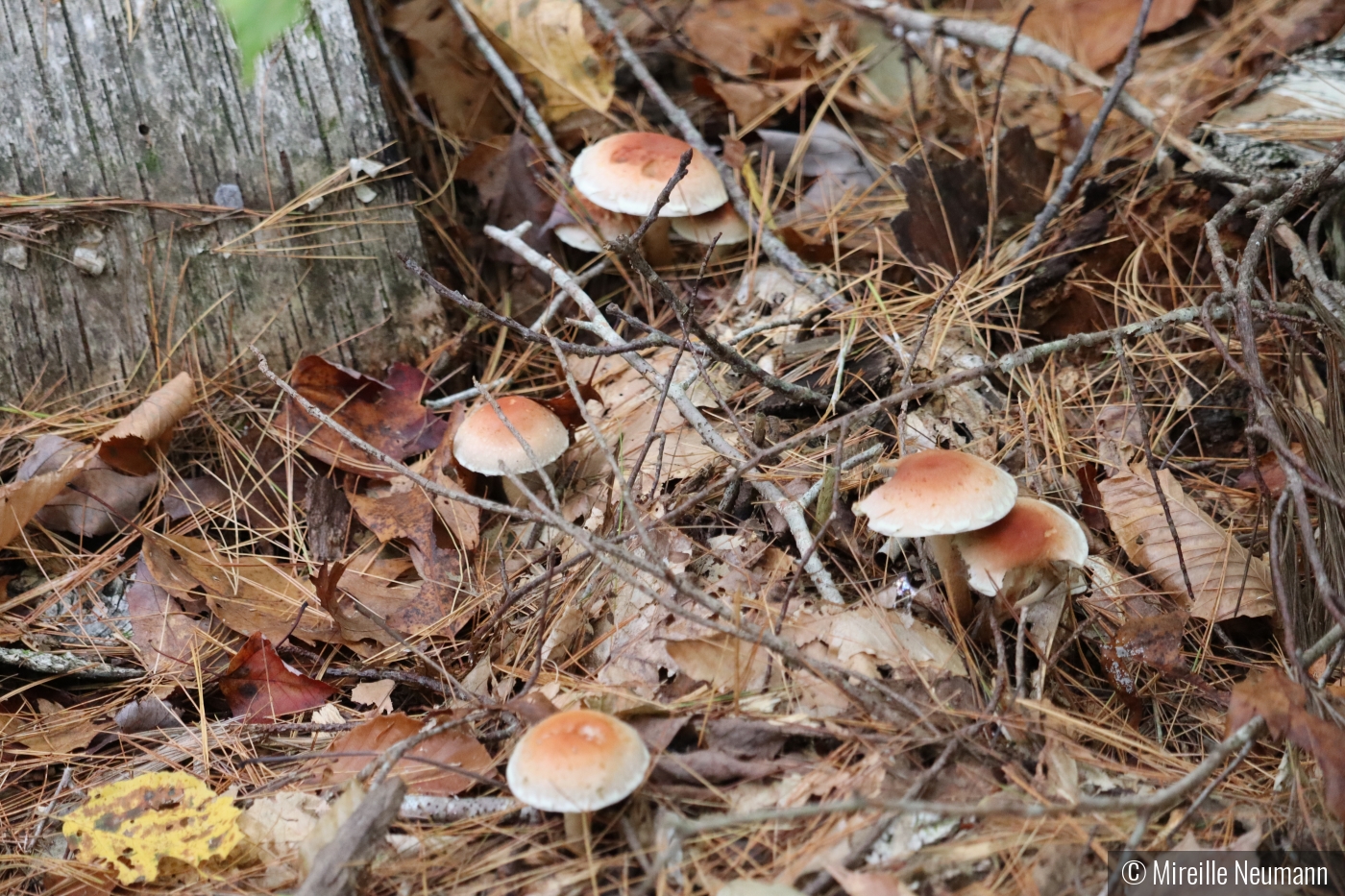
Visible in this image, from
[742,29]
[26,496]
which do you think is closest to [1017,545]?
[26,496]

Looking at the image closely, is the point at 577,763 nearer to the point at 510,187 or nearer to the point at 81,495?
the point at 81,495

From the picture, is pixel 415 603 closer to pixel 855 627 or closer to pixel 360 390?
pixel 360 390

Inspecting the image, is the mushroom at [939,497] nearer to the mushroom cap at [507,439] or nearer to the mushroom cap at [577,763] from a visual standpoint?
A: the mushroom cap at [577,763]

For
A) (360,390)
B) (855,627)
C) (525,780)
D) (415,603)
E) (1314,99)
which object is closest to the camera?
(525,780)

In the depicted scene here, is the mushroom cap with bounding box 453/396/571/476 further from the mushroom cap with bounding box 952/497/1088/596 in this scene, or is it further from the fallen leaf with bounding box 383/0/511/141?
the fallen leaf with bounding box 383/0/511/141

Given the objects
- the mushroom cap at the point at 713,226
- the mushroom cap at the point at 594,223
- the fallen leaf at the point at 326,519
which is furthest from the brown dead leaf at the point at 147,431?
the mushroom cap at the point at 713,226

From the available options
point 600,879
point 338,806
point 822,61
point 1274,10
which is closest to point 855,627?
point 600,879
